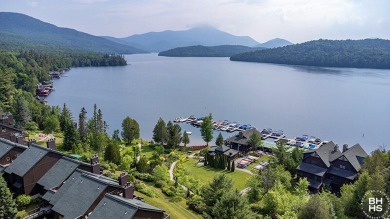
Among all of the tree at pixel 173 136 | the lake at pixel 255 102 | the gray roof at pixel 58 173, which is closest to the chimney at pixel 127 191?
the gray roof at pixel 58 173

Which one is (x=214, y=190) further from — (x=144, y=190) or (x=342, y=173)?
(x=342, y=173)

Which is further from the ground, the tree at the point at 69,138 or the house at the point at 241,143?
the tree at the point at 69,138

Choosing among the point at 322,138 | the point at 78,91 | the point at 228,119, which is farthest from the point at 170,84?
the point at 322,138

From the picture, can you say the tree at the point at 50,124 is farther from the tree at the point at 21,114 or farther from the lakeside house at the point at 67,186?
the lakeside house at the point at 67,186

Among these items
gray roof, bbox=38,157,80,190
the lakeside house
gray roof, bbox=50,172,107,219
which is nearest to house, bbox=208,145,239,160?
the lakeside house

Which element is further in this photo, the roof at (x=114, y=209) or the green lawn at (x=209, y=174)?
the green lawn at (x=209, y=174)

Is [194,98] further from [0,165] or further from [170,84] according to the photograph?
[0,165]
